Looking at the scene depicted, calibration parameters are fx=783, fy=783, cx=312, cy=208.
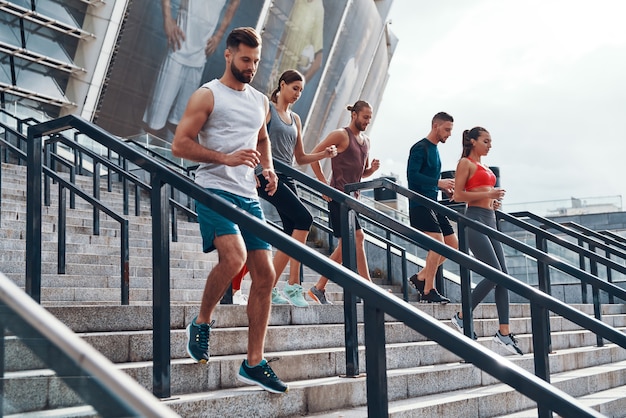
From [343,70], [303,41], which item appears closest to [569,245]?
[303,41]

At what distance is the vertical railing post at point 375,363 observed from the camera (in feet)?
8.84

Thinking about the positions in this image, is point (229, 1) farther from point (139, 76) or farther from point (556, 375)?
point (556, 375)

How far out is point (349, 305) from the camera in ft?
14.3

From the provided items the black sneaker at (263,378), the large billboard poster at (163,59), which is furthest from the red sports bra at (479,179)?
the large billboard poster at (163,59)

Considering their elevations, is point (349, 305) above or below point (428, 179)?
below

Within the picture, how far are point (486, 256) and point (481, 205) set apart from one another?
1.76ft

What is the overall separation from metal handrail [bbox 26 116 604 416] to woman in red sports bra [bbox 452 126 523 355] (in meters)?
1.88

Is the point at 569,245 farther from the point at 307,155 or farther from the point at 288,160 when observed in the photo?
the point at 288,160

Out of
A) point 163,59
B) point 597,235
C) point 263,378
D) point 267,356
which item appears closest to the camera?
point 263,378

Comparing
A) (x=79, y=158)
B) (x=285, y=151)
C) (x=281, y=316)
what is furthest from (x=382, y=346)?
(x=79, y=158)

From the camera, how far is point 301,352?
14.1 feet

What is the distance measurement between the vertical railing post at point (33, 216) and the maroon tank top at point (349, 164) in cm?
276

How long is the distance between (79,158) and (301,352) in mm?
8644

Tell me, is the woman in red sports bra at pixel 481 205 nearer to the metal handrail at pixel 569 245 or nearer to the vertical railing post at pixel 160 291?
the metal handrail at pixel 569 245
